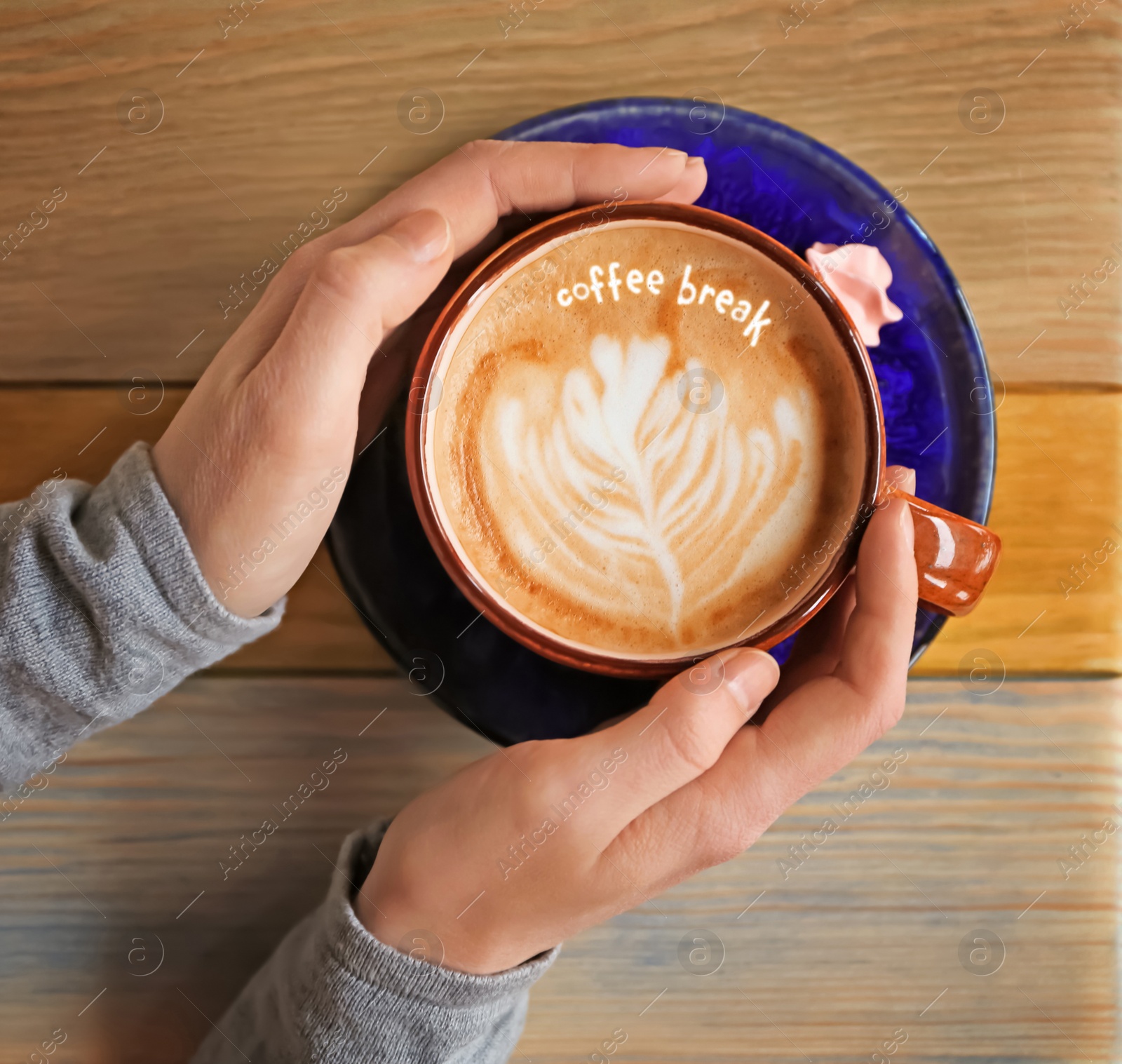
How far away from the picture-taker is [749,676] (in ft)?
2.30

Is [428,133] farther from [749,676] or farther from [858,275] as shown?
[749,676]

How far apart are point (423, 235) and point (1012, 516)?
0.64 metres

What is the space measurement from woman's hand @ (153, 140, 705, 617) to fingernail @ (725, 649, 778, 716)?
37 cm

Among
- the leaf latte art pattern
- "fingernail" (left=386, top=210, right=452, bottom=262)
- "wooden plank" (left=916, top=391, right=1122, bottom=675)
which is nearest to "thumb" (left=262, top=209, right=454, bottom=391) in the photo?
"fingernail" (left=386, top=210, right=452, bottom=262)

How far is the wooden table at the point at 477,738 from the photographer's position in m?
0.88

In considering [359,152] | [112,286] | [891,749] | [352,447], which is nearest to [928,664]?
[891,749]

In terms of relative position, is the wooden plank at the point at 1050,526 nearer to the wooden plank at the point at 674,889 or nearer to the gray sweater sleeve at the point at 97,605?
the wooden plank at the point at 674,889

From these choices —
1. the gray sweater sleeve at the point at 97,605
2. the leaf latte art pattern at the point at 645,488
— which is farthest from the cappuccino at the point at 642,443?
the gray sweater sleeve at the point at 97,605

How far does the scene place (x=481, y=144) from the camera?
0.80 metres

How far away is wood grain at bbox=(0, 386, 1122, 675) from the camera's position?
2.91ft

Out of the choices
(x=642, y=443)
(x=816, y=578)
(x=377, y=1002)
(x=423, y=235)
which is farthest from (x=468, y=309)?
(x=377, y=1002)

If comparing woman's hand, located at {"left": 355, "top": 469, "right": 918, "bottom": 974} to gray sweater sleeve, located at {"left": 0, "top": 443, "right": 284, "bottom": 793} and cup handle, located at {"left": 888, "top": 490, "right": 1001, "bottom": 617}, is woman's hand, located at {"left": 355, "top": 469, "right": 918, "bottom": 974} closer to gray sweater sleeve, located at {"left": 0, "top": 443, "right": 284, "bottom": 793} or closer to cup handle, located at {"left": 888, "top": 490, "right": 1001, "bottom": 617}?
cup handle, located at {"left": 888, "top": 490, "right": 1001, "bottom": 617}

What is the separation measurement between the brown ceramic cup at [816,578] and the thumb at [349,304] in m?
0.04

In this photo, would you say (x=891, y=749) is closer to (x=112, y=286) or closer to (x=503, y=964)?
(x=503, y=964)
